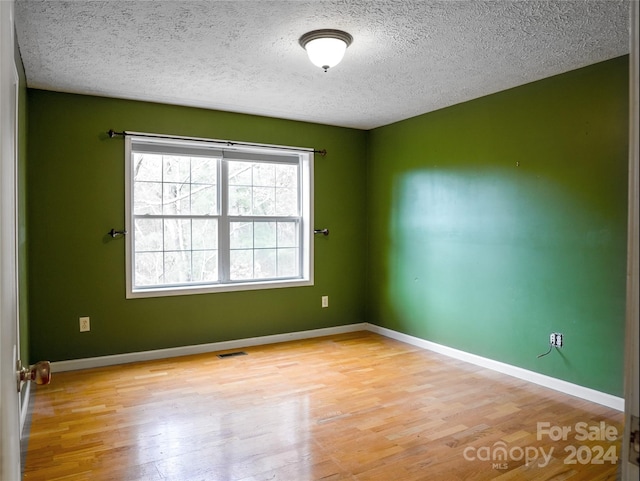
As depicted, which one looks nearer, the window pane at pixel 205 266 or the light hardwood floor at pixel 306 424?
the light hardwood floor at pixel 306 424

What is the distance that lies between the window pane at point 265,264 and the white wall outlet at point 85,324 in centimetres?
163

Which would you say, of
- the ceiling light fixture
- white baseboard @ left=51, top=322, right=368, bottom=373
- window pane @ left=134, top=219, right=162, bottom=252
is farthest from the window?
the ceiling light fixture

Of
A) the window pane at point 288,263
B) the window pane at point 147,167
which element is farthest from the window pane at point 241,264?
the window pane at point 147,167

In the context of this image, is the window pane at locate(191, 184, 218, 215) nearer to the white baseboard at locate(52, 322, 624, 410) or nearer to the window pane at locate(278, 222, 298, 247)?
the window pane at locate(278, 222, 298, 247)

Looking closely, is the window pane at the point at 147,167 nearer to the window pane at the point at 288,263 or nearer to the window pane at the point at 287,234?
the window pane at the point at 287,234

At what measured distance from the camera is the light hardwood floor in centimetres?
234

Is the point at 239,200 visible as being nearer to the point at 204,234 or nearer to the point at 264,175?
the point at 264,175

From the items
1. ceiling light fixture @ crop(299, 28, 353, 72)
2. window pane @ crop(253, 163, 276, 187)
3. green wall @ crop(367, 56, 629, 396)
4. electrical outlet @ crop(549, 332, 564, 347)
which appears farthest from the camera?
window pane @ crop(253, 163, 276, 187)

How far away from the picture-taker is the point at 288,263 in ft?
16.8

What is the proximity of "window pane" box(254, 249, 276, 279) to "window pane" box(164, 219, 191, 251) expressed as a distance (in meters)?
0.75

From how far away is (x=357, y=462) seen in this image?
2.40m

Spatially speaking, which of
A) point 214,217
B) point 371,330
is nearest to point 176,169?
point 214,217

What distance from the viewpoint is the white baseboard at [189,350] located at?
13.0ft

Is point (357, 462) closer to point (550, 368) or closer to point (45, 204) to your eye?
point (550, 368)
